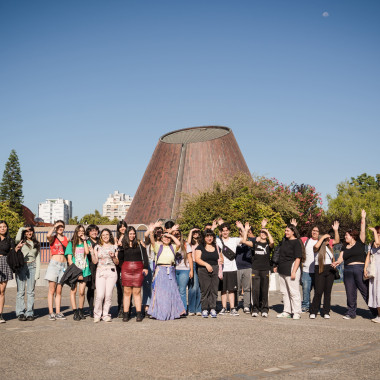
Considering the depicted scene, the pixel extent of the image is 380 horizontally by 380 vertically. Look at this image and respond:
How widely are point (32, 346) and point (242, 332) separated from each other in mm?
2810

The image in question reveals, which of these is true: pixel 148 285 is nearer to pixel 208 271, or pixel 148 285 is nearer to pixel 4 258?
pixel 208 271

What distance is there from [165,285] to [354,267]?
3.44 meters

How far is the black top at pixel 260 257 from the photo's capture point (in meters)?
7.95

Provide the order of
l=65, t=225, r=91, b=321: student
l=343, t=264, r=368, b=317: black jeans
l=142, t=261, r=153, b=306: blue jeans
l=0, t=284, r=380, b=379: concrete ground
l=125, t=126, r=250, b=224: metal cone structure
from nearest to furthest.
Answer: l=0, t=284, r=380, b=379: concrete ground < l=65, t=225, r=91, b=321: student < l=343, t=264, r=368, b=317: black jeans < l=142, t=261, r=153, b=306: blue jeans < l=125, t=126, r=250, b=224: metal cone structure

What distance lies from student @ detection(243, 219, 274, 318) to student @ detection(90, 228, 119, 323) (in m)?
2.39

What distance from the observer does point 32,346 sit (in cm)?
532

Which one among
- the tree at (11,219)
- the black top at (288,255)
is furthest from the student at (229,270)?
the tree at (11,219)

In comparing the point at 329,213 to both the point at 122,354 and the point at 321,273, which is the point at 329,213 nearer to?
the point at 321,273

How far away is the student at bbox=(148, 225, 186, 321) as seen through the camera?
24.1 ft

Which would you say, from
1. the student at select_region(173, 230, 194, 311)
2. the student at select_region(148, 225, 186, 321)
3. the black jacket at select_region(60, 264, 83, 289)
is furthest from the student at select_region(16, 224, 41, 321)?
the student at select_region(173, 230, 194, 311)

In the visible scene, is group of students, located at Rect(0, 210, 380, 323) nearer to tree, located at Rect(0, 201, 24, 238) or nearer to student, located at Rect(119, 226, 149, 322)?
student, located at Rect(119, 226, 149, 322)

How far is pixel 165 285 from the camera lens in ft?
24.2

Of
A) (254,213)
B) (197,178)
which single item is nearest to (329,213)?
(197,178)

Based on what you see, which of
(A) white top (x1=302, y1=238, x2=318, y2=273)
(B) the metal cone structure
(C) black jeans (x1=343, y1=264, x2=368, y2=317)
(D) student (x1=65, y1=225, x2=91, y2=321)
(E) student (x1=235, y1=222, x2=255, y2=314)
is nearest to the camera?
(D) student (x1=65, y1=225, x2=91, y2=321)
